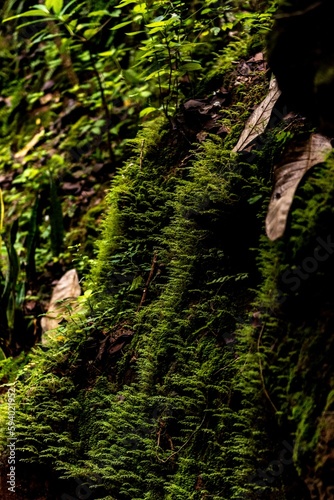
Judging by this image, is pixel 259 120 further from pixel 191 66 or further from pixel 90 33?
pixel 90 33

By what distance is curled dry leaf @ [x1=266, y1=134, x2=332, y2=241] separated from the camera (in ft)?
5.51

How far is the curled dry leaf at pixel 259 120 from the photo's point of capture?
2.36 m

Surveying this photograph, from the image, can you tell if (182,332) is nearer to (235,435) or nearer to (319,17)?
(235,435)

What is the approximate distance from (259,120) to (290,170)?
0.68 m

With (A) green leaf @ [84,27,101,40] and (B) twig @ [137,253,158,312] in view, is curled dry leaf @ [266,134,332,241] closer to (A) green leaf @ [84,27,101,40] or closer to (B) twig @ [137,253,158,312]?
(B) twig @ [137,253,158,312]

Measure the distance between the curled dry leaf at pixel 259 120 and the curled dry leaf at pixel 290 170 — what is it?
0.54 m

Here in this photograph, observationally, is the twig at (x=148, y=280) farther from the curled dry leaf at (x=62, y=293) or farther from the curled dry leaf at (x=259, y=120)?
the curled dry leaf at (x=62, y=293)

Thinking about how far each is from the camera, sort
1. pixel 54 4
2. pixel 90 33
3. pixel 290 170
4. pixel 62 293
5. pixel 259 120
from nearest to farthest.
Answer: pixel 290 170, pixel 259 120, pixel 54 4, pixel 62 293, pixel 90 33

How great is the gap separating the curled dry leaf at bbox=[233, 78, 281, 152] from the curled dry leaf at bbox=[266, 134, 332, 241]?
54 cm

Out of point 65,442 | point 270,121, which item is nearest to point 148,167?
point 270,121

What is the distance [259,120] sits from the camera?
240cm

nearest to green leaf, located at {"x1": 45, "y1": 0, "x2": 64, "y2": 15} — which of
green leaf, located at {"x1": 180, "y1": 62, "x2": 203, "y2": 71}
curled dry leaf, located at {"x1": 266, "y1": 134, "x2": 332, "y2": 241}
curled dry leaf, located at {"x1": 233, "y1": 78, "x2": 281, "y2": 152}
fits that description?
green leaf, located at {"x1": 180, "y1": 62, "x2": 203, "y2": 71}

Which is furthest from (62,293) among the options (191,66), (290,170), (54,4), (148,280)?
(290,170)

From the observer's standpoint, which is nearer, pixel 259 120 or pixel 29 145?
pixel 259 120
